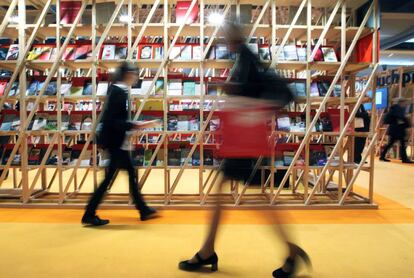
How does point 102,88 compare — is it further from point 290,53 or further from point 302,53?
point 302,53

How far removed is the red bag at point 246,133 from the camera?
2.37m

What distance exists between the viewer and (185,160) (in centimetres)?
454

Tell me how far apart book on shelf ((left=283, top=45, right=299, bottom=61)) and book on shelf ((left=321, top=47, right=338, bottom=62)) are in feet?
1.23

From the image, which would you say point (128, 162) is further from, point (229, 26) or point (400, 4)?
point (400, 4)

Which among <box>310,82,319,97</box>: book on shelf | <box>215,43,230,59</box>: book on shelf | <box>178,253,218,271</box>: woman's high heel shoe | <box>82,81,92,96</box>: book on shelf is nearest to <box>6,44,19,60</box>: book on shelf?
<box>82,81,92,96</box>: book on shelf

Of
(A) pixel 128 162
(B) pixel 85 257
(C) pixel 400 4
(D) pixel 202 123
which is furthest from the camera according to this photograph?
(C) pixel 400 4

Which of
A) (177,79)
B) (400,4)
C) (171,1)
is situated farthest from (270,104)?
(400,4)

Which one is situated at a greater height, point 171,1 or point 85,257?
point 171,1

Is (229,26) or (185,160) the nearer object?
(229,26)

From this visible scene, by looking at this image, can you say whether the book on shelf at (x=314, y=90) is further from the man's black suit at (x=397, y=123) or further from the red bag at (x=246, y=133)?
the man's black suit at (x=397, y=123)

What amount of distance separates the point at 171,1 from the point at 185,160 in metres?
2.14

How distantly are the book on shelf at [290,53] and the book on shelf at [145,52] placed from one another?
5.67 ft

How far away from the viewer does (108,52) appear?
463 cm

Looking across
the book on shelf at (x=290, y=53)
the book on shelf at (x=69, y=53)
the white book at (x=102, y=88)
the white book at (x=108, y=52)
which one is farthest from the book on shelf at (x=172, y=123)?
the book on shelf at (x=290, y=53)
